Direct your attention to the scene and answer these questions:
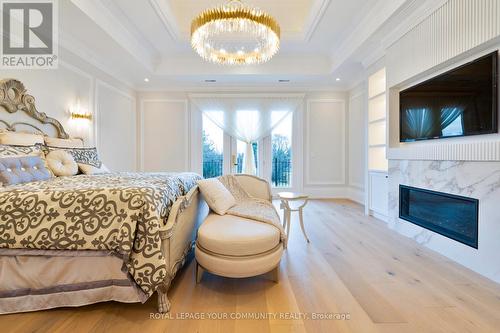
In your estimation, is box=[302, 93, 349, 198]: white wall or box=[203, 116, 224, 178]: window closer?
box=[302, 93, 349, 198]: white wall

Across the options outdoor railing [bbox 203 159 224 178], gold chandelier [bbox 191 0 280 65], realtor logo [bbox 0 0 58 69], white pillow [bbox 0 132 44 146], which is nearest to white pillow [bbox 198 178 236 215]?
gold chandelier [bbox 191 0 280 65]

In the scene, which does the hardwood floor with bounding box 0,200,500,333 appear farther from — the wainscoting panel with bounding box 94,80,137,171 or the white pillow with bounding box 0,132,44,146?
the wainscoting panel with bounding box 94,80,137,171

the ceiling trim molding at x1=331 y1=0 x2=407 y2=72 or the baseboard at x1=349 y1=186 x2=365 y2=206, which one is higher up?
the ceiling trim molding at x1=331 y1=0 x2=407 y2=72

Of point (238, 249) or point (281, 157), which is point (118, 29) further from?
point (281, 157)

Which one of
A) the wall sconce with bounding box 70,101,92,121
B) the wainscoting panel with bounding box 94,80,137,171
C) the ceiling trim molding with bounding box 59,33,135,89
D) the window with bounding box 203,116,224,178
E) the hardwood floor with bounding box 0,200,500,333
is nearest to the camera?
the hardwood floor with bounding box 0,200,500,333

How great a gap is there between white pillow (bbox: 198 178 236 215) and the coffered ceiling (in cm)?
233

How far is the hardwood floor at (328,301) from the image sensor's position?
1413 millimetres

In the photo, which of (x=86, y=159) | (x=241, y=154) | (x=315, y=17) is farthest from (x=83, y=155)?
(x=315, y=17)

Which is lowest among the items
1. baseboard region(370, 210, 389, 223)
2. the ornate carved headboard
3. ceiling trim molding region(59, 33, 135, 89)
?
baseboard region(370, 210, 389, 223)

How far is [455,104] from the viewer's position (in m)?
2.32

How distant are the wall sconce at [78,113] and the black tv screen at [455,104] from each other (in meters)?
4.56

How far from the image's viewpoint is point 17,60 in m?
2.78

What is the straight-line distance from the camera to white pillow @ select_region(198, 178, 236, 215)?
2.24m

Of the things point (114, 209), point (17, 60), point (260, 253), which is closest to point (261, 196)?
point (260, 253)
